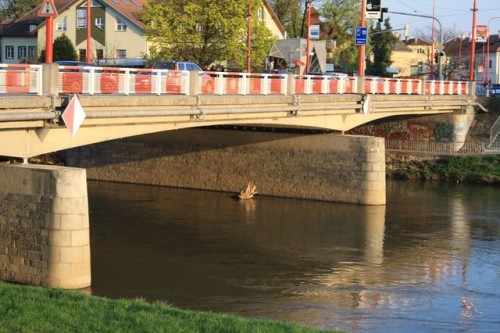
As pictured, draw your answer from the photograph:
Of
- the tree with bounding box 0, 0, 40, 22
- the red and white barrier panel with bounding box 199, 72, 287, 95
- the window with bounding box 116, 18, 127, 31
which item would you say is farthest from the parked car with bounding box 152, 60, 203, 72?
the tree with bounding box 0, 0, 40, 22

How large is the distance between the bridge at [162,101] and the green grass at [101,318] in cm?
666

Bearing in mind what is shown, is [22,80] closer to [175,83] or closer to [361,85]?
[175,83]

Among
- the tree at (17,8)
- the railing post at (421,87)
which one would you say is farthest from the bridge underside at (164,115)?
the tree at (17,8)

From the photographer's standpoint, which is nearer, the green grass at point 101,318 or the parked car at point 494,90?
the green grass at point 101,318

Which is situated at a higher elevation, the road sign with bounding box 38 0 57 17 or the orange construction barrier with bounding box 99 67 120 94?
the road sign with bounding box 38 0 57 17

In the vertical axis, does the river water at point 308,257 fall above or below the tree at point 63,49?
below

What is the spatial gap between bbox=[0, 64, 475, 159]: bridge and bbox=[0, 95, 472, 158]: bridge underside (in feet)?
0.09

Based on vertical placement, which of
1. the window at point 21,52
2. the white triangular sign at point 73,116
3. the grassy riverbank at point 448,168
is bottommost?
the grassy riverbank at point 448,168

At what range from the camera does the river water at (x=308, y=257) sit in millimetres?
21547

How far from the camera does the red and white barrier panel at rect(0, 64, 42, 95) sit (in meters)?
22.1

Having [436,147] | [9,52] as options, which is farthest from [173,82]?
[9,52]

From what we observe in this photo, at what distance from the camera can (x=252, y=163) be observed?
41.7 metres

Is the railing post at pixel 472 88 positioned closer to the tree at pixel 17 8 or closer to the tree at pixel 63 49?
the tree at pixel 63 49

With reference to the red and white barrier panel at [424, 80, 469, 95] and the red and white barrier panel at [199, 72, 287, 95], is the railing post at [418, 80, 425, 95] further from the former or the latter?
the red and white barrier panel at [199, 72, 287, 95]
